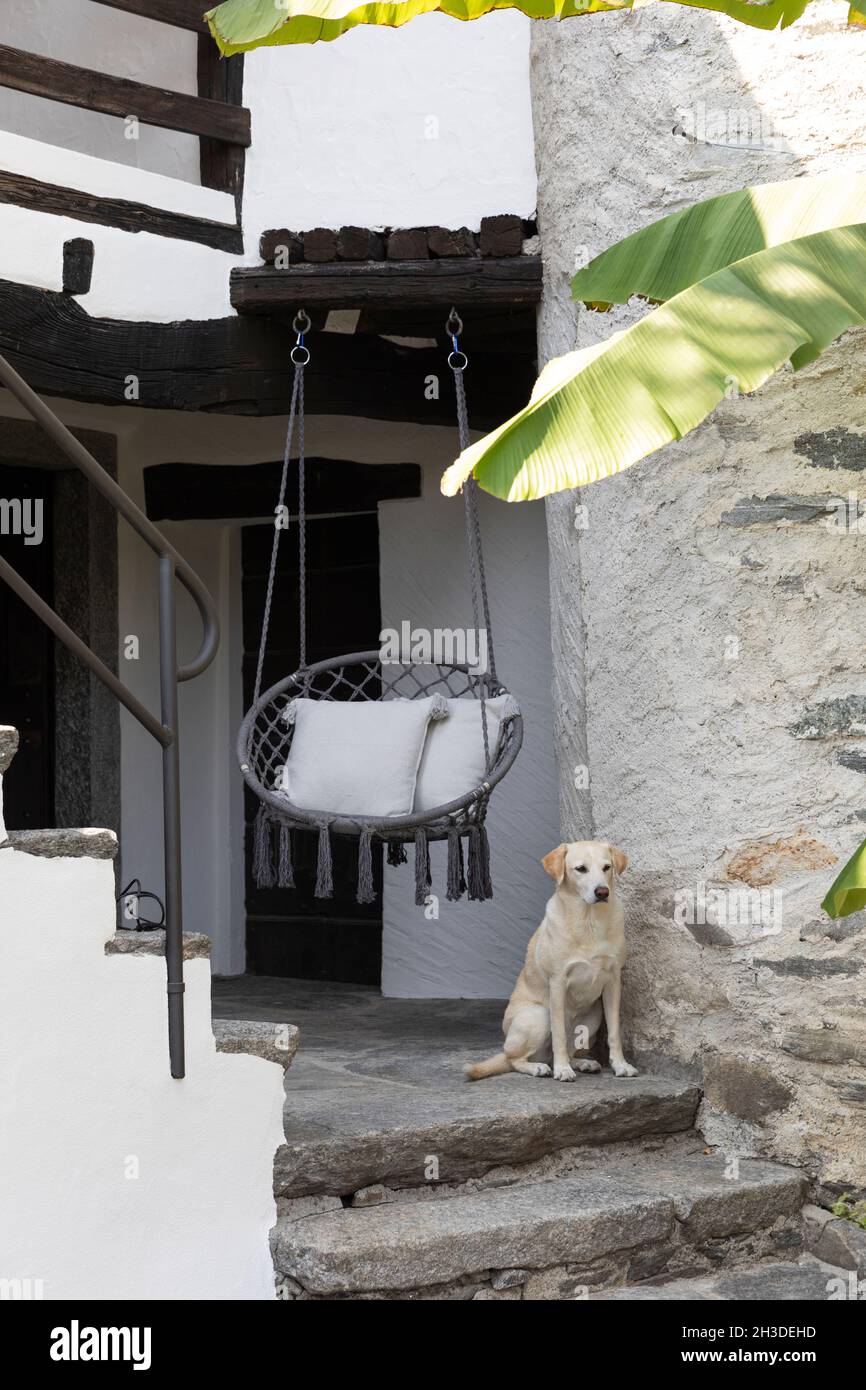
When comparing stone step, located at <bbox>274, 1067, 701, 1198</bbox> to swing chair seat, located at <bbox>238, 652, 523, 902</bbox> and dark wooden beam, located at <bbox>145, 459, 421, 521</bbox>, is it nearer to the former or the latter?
swing chair seat, located at <bbox>238, 652, 523, 902</bbox>

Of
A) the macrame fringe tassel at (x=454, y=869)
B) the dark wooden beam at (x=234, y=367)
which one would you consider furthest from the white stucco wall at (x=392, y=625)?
the macrame fringe tassel at (x=454, y=869)

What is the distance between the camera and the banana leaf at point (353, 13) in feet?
11.2

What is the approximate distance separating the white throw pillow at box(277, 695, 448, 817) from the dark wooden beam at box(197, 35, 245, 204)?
1.80 meters

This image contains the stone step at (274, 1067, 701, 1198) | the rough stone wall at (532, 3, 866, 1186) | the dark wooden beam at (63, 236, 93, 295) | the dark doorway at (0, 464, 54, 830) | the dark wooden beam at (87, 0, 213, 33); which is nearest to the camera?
the stone step at (274, 1067, 701, 1198)

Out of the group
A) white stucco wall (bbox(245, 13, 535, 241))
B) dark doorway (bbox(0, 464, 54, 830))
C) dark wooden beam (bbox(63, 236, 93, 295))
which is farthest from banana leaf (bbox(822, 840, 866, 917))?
dark doorway (bbox(0, 464, 54, 830))

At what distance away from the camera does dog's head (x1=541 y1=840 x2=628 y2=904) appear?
4.17 metres

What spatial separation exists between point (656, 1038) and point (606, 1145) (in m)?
0.45

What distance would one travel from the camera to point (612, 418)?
115 inches

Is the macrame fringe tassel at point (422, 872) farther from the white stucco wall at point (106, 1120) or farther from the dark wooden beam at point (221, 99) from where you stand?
the dark wooden beam at point (221, 99)

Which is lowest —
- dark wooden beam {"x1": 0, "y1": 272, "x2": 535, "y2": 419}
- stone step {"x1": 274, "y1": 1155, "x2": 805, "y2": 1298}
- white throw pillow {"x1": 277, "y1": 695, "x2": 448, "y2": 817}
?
stone step {"x1": 274, "y1": 1155, "x2": 805, "y2": 1298}

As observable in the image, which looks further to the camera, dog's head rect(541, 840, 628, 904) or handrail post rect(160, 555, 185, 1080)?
dog's head rect(541, 840, 628, 904)

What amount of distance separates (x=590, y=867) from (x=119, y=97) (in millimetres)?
2945

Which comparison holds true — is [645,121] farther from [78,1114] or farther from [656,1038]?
[78,1114]
